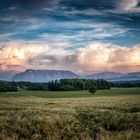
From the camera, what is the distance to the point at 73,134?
14875mm

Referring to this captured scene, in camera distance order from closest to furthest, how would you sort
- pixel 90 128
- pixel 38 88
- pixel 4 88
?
1. pixel 90 128
2. pixel 4 88
3. pixel 38 88

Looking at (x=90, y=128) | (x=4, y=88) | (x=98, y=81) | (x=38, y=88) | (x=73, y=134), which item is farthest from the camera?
(x=98, y=81)

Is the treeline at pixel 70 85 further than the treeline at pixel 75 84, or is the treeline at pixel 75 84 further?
the treeline at pixel 75 84

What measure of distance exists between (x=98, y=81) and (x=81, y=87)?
44.1 feet

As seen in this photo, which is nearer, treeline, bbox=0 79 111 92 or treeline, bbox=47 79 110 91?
treeline, bbox=0 79 111 92

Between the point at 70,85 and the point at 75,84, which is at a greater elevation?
the point at 75,84

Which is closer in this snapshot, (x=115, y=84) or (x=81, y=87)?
(x=81, y=87)

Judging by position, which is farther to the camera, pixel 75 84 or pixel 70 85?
pixel 75 84

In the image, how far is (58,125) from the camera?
16453 millimetres

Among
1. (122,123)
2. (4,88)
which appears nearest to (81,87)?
(4,88)

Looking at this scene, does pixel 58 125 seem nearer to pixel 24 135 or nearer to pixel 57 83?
pixel 24 135

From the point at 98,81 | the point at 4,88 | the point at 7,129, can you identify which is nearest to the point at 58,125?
the point at 7,129

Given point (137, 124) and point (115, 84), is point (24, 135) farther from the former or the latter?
point (115, 84)

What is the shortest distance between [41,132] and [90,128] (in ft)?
8.51
